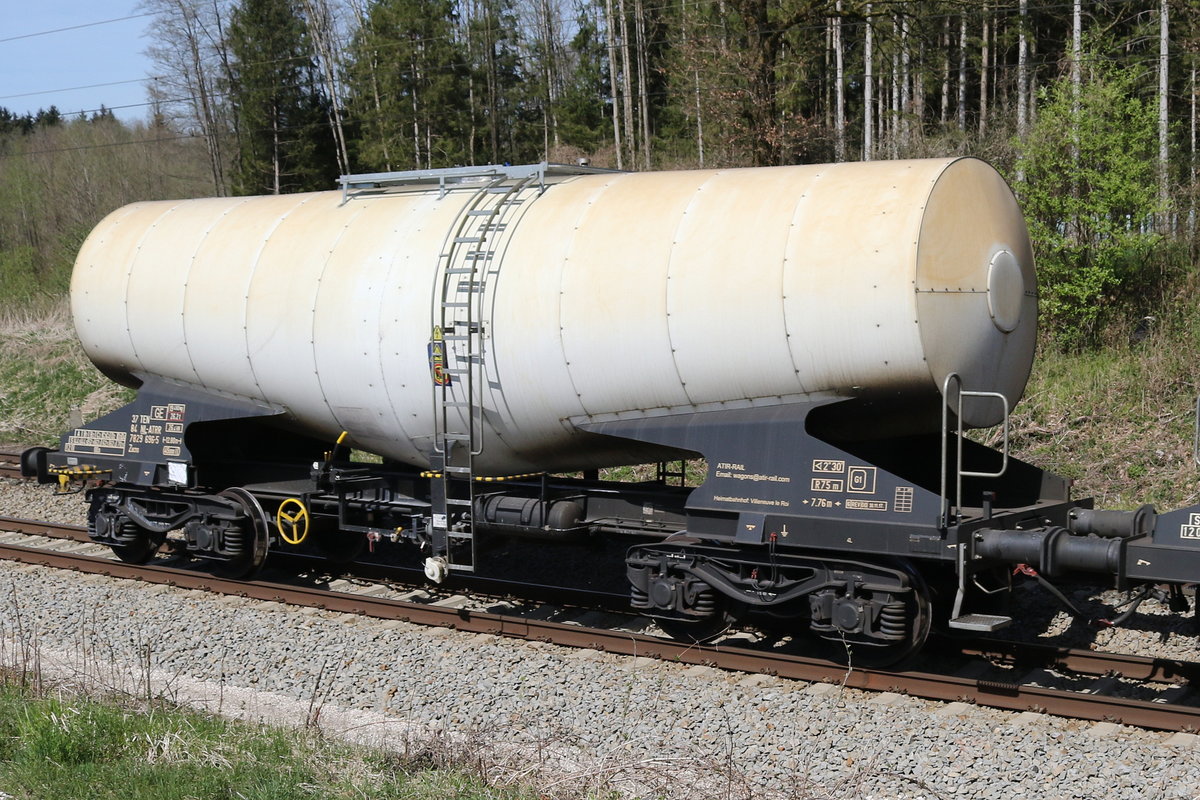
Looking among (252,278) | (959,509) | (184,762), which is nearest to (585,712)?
(184,762)

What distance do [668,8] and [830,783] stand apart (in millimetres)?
37636

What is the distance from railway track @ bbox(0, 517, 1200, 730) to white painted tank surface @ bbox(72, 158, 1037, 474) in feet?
4.83

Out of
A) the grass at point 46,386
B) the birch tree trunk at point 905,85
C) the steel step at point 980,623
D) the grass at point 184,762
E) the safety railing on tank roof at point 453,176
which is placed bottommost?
the grass at point 184,762

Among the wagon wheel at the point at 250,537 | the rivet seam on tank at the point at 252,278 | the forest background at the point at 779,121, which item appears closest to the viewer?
the rivet seam on tank at the point at 252,278

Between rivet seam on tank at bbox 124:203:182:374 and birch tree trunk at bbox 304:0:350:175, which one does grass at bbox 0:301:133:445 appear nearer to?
rivet seam on tank at bbox 124:203:182:374

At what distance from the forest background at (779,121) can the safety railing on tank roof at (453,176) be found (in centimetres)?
798

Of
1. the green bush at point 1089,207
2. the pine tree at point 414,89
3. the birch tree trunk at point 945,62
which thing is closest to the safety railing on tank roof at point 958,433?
the green bush at point 1089,207

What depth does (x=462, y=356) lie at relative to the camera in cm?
930

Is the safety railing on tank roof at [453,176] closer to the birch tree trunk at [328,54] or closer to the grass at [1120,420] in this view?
the grass at [1120,420]

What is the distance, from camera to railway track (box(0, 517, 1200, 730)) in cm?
720

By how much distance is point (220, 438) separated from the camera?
1173cm

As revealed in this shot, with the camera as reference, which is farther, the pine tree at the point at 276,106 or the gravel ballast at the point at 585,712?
the pine tree at the point at 276,106

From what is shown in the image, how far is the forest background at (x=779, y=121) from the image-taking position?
16.9 metres

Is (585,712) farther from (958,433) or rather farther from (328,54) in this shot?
(328,54)
